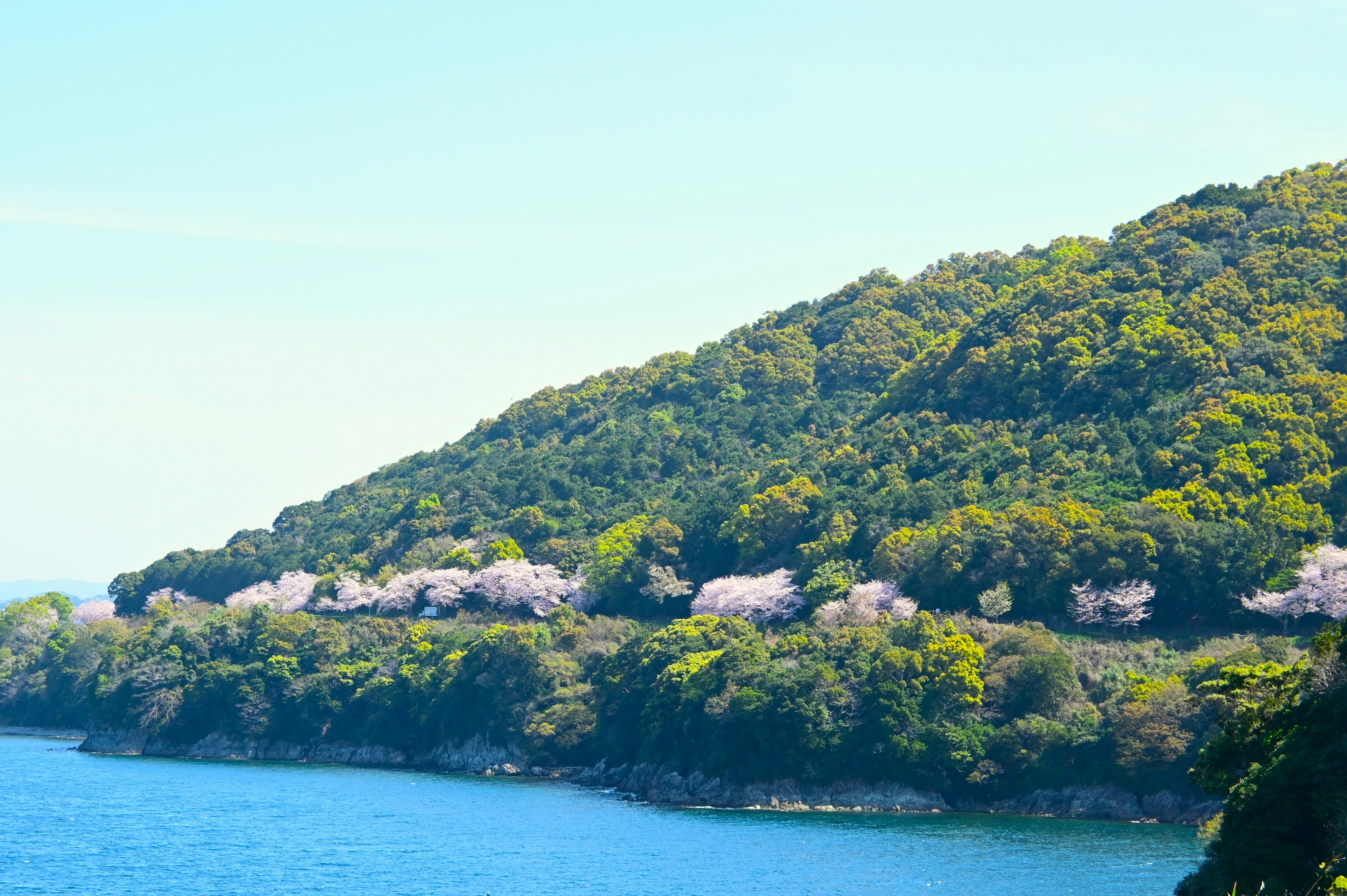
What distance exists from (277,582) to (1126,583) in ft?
245

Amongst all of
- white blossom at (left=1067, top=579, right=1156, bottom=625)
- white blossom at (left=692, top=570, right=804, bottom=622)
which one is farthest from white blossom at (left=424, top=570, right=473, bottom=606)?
white blossom at (left=1067, top=579, right=1156, bottom=625)

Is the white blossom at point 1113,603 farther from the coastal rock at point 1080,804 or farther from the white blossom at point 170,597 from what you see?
the white blossom at point 170,597

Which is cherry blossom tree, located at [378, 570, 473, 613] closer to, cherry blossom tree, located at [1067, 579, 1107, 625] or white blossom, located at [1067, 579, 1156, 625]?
cherry blossom tree, located at [1067, 579, 1107, 625]

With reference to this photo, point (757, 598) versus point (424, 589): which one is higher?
point (424, 589)

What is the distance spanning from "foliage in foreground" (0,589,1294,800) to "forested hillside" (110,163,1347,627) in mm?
4659

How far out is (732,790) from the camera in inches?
2645

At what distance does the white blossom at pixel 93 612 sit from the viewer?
439ft

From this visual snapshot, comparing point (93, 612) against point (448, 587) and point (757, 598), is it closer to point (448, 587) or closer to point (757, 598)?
point (448, 587)

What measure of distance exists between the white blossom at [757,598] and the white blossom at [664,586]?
468 centimetres

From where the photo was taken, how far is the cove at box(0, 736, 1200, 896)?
46656 millimetres

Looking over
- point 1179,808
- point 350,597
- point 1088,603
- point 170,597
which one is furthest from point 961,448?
point 170,597

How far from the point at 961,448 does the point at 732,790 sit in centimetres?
3213

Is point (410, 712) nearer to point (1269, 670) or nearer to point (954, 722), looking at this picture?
point (954, 722)

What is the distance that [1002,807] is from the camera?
205ft
